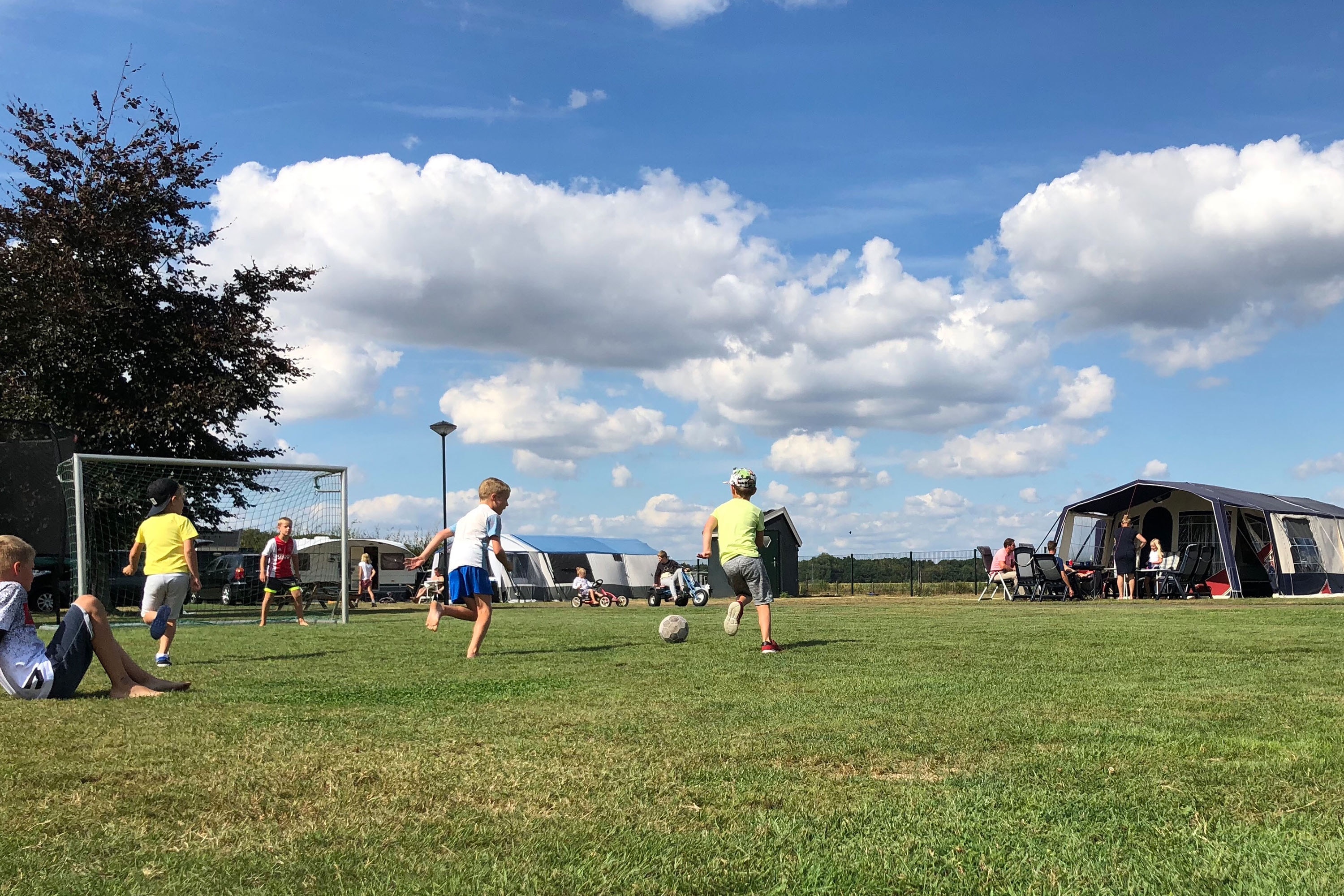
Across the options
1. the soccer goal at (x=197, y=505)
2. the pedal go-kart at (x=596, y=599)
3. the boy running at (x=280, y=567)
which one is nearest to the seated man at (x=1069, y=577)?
the pedal go-kart at (x=596, y=599)

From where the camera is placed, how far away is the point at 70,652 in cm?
664

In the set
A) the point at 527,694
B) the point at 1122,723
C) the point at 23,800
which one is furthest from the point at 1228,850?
the point at 527,694

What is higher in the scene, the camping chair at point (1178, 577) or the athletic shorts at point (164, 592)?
the athletic shorts at point (164, 592)

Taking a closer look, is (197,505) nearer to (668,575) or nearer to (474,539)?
(668,575)

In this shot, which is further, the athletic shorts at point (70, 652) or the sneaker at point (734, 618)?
the sneaker at point (734, 618)

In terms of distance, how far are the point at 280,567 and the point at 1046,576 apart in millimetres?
20163

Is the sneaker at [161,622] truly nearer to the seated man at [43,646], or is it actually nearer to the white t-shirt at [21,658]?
the seated man at [43,646]

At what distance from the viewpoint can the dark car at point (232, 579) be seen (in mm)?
29078

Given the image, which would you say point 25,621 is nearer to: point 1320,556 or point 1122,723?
point 1122,723

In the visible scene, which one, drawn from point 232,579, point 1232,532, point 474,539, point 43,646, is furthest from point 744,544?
point 232,579

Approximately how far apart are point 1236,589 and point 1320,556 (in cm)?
390

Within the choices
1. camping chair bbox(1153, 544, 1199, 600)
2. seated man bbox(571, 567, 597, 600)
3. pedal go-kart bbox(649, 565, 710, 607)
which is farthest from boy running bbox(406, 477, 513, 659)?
camping chair bbox(1153, 544, 1199, 600)

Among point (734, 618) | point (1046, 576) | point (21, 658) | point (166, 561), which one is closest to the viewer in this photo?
point (21, 658)

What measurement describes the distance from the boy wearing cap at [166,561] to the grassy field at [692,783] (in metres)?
1.56
